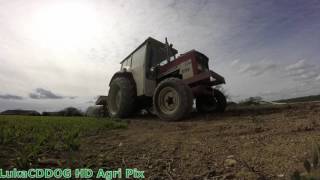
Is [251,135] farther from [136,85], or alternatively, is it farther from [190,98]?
[136,85]

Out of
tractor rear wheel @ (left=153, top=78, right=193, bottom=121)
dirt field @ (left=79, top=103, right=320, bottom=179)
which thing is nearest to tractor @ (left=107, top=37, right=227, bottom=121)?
tractor rear wheel @ (left=153, top=78, right=193, bottom=121)

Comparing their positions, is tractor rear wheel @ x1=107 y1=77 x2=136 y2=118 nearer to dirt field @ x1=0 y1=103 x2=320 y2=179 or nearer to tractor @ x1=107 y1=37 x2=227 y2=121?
tractor @ x1=107 y1=37 x2=227 y2=121

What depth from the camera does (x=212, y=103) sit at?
759 cm

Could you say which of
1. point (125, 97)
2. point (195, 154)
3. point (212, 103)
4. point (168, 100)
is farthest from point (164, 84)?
point (195, 154)

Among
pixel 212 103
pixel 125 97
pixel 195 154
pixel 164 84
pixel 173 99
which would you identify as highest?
pixel 164 84

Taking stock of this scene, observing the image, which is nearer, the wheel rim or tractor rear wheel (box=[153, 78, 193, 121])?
tractor rear wheel (box=[153, 78, 193, 121])

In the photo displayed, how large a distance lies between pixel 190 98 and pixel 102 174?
3907 mm

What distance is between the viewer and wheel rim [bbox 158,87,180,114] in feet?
19.7

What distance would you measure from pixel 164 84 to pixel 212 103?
2.13 m

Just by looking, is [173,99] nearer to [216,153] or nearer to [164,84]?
[164,84]

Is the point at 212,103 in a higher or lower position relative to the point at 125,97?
lower

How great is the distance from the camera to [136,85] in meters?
7.70

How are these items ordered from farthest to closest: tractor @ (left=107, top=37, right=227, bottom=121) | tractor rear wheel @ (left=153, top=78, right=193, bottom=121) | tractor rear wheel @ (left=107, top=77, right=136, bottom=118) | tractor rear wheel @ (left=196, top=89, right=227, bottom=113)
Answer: tractor rear wheel @ (left=107, top=77, right=136, bottom=118)
tractor rear wheel @ (left=196, top=89, right=227, bottom=113)
tractor @ (left=107, top=37, right=227, bottom=121)
tractor rear wheel @ (left=153, top=78, right=193, bottom=121)

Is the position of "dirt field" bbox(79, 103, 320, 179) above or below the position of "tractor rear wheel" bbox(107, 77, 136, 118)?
below
